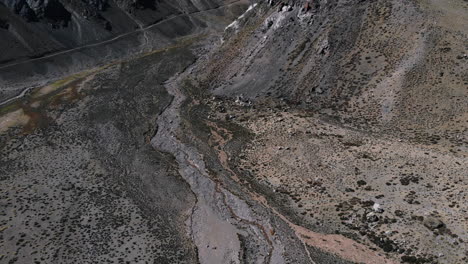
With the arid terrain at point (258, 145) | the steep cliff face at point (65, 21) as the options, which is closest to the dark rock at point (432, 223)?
the arid terrain at point (258, 145)

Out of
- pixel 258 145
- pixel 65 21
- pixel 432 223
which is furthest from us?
pixel 65 21

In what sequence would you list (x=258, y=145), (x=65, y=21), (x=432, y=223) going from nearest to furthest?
(x=432, y=223) < (x=258, y=145) < (x=65, y=21)

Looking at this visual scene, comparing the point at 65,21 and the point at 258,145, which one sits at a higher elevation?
the point at 258,145

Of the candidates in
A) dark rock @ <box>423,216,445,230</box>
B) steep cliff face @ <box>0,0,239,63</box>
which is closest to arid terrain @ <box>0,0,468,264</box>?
dark rock @ <box>423,216,445,230</box>

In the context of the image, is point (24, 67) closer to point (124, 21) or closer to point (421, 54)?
point (124, 21)

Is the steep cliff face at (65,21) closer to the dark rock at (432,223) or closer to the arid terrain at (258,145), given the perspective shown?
the arid terrain at (258,145)

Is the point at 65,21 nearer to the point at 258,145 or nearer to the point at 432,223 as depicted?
the point at 258,145

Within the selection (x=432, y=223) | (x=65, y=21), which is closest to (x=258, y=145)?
(x=432, y=223)

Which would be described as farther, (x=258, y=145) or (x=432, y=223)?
(x=258, y=145)

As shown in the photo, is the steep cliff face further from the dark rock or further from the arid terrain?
the dark rock
